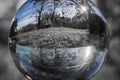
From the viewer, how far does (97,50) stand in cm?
162

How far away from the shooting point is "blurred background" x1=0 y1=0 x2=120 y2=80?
711 centimetres

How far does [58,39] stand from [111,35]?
18.5ft

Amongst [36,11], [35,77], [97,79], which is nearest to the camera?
[36,11]

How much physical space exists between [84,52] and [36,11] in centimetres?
24

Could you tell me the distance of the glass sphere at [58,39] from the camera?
152 centimetres

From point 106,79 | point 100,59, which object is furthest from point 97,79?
point 100,59

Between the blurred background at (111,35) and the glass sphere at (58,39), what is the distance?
548cm

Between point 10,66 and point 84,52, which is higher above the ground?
point 84,52

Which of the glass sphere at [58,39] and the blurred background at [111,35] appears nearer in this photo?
Result: the glass sphere at [58,39]

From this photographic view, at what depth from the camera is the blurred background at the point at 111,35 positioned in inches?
280

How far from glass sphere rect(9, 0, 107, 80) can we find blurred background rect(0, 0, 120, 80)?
5478 millimetres

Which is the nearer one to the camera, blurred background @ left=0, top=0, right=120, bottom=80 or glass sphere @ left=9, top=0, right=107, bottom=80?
glass sphere @ left=9, top=0, right=107, bottom=80

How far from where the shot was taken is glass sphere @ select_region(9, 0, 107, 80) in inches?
59.9

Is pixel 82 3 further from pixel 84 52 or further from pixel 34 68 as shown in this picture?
pixel 34 68
